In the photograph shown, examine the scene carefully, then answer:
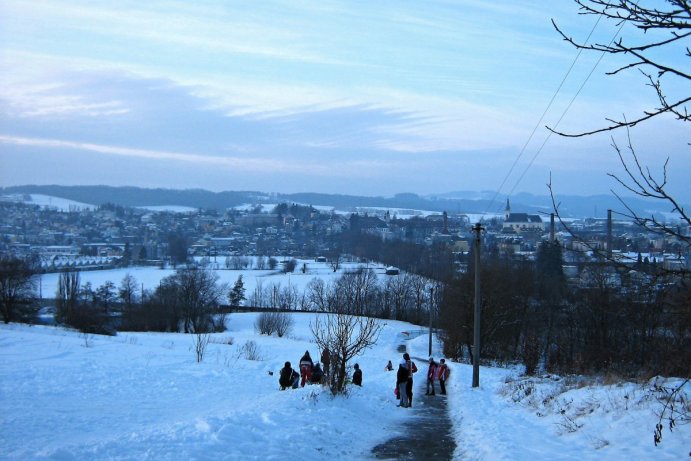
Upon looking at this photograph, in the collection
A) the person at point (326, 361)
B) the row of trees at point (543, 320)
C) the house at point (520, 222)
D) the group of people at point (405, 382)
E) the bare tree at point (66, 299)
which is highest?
the house at point (520, 222)

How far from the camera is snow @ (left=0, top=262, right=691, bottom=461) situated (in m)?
8.57

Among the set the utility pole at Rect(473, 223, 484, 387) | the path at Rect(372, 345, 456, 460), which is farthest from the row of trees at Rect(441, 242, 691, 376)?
the path at Rect(372, 345, 456, 460)

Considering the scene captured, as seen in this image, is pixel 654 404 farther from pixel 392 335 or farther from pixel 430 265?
pixel 430 265

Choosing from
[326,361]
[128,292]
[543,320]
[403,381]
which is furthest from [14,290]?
[403,381]

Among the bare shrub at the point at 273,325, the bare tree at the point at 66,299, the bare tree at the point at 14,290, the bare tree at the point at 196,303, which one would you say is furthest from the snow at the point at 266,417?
the bare tree at the point at 196,303

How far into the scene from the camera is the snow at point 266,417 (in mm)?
8570

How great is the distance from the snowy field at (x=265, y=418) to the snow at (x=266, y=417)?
35 millimetres

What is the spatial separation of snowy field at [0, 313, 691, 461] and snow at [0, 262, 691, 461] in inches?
1.4

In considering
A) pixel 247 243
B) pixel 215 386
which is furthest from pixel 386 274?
pixel 247 243

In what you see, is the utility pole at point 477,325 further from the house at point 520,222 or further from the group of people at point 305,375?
the house at point 520,222

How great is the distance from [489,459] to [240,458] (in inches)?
142

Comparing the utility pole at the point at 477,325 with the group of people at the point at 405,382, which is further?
the utility pole at the point at 477,325

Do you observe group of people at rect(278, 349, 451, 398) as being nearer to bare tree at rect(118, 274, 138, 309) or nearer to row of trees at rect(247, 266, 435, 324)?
row of trees at rect(247, 266, 435, 324)

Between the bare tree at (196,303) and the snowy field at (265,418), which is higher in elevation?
the snowy field at (265,418)
